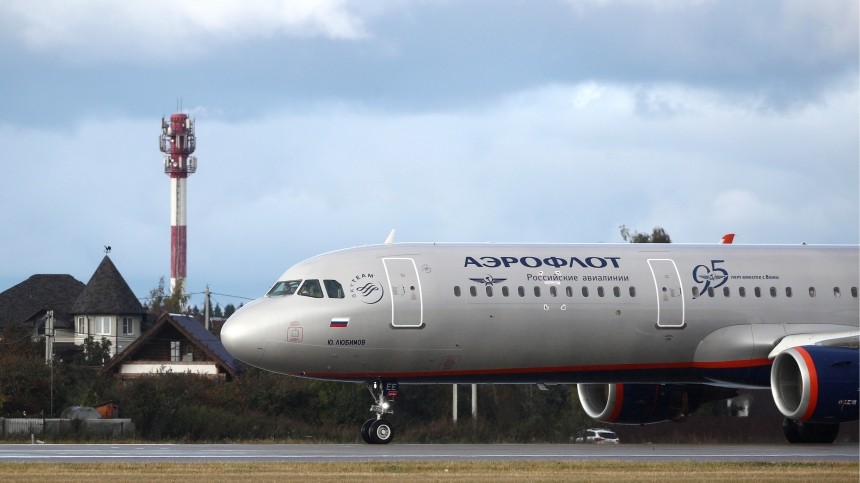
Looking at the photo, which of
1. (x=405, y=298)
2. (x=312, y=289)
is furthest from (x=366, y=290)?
(x=312, y=289)

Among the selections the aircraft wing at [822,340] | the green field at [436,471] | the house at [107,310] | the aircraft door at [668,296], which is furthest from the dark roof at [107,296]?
the green field at [436,471]

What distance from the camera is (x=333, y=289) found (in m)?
28.0

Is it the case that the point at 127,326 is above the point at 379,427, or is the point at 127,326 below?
above

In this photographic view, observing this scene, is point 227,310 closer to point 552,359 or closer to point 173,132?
point 173,132

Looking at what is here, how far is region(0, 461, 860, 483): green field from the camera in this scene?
19266mm

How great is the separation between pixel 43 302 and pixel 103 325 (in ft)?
30.3

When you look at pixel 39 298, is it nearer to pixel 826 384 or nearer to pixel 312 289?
pixel 312 289

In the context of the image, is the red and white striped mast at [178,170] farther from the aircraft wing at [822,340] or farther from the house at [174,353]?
the aircraft wing at [822,340]

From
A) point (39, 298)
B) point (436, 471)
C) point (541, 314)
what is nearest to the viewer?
point (436, 471)

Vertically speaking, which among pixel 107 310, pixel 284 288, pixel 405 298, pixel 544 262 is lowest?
pixel 405 298

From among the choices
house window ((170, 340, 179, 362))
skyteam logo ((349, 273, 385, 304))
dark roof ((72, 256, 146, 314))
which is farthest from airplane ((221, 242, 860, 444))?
Answer: dark roof ((72, 256, 146, 314))

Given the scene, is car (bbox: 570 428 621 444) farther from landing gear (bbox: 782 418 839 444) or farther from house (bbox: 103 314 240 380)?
house (bbox: 103 314 240 380)

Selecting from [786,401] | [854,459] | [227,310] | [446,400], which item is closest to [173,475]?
[854,459]

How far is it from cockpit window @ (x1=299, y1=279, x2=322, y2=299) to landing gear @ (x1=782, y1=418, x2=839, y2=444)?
10797 millimetres
